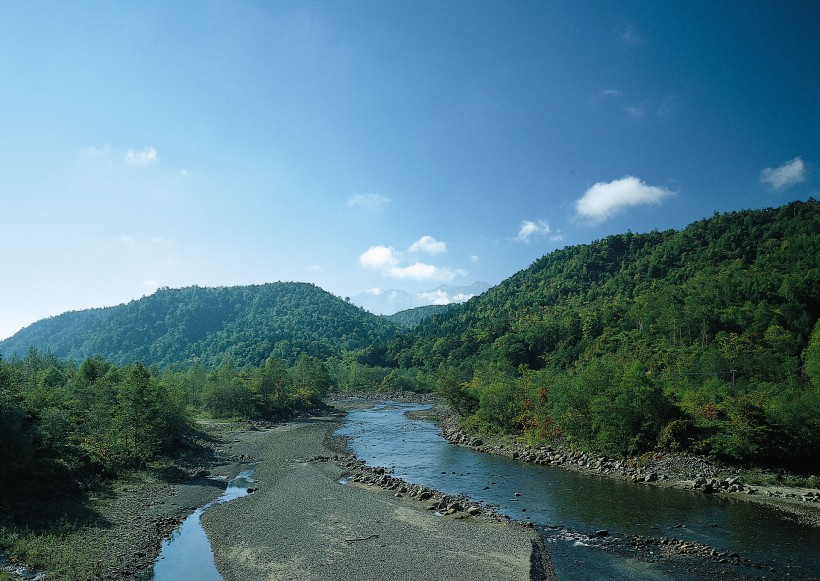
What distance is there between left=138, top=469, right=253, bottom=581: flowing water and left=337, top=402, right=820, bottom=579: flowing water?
18316mm

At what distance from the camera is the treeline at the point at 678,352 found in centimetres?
4209

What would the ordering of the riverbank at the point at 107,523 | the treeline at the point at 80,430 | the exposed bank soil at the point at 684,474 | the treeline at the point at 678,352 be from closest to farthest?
1. the riverbank at the point at 107,523
2. the treeline at the point at 80,430
3. the exposed bank soil at the point at 684,474
4. the treeline at the point at 678,352

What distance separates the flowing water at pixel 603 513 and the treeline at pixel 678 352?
8.61m

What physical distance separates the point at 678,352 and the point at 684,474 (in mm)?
49248

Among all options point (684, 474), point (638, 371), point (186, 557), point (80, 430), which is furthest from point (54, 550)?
point (638, 371)

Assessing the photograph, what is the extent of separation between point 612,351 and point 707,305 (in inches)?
882

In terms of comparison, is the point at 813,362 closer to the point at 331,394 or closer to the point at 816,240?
the point at 816,240

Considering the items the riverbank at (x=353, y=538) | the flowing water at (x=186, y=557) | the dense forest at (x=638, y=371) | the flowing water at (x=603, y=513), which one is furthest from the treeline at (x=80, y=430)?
the flowing water at (x=603, y=513)

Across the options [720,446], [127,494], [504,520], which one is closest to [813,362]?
[720,446]

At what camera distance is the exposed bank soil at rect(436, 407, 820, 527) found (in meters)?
32.4

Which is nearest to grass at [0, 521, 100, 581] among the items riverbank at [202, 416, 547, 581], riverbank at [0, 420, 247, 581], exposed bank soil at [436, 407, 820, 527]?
riverbank at [0, 420, 247, 581]

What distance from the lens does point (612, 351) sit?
10331cm

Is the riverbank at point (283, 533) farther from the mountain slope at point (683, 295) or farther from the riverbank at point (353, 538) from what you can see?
the mountain slope at point (683, 295)

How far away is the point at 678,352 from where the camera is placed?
269 feet
